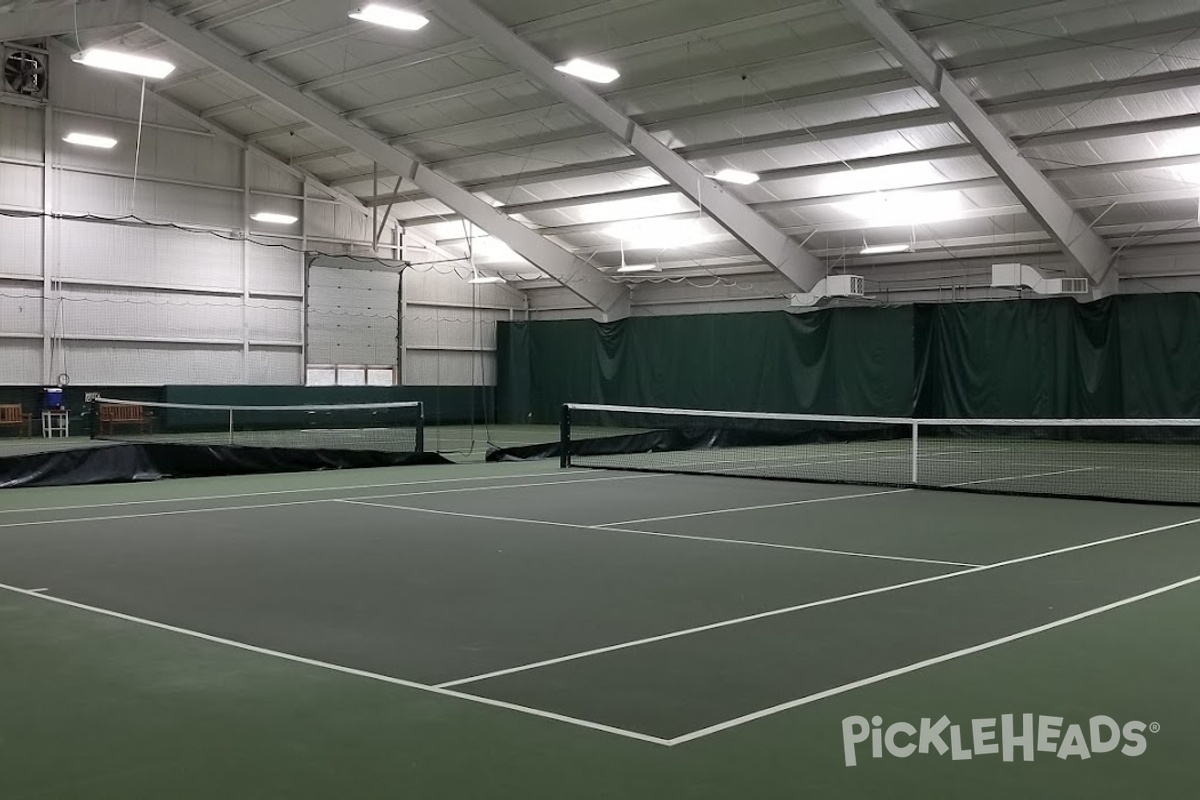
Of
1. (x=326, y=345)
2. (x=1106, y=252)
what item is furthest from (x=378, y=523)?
(x=326, y=345)

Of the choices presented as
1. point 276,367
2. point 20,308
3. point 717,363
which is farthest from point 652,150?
point 20,308

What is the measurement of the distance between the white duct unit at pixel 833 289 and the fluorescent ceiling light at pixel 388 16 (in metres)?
12.7

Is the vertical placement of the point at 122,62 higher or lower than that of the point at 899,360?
higher

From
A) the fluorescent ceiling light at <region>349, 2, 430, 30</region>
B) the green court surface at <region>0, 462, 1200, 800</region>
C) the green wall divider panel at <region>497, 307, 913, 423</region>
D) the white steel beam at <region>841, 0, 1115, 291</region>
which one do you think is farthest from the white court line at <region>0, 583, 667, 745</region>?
the green wall divider panel at <region>497, 307, 913, 423</region>

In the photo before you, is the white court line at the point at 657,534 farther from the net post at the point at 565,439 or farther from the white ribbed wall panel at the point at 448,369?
the white ribbed wall panel at the point at 448,369

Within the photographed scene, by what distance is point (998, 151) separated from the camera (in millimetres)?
Answer: 19188

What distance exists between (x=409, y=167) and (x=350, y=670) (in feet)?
70.3

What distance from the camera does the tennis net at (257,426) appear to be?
22.7 metres

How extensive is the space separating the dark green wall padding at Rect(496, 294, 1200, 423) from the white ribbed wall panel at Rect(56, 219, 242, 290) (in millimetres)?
8996

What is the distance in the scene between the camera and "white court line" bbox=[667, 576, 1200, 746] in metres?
4.13

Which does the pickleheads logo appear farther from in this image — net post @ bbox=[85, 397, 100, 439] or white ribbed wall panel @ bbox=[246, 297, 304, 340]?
white ribbed wall panel @ bbox=[246, 297, 304, 340]

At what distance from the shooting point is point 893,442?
24.4 meters

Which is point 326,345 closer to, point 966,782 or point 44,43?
point 44,43

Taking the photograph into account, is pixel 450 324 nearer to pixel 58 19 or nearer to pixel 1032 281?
pixel 58 19
